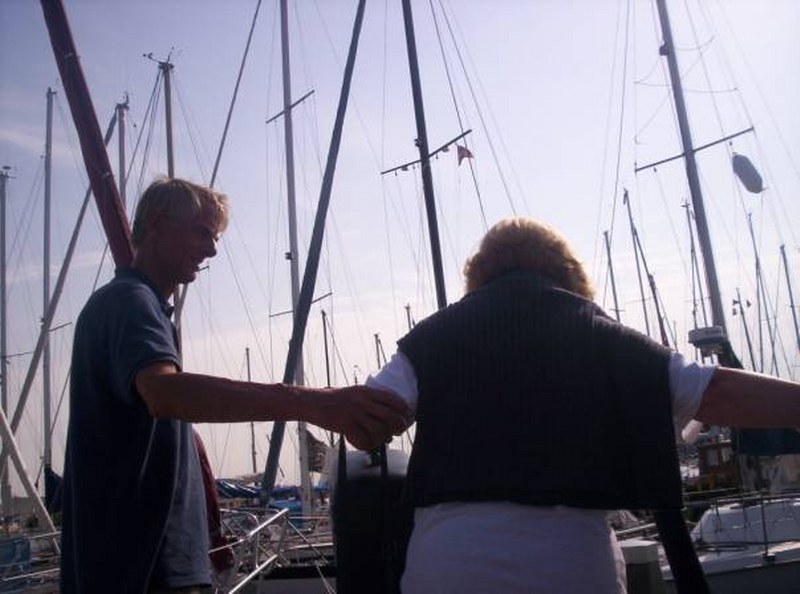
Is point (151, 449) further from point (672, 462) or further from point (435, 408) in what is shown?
point (672, 462)

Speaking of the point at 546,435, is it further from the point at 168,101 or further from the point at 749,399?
the point at 168,101

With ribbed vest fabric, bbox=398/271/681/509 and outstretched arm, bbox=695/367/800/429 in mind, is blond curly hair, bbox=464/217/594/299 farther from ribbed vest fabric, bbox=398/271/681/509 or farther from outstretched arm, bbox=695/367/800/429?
outstretched arm, bbox=695/367/800/429

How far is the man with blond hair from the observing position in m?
1.98

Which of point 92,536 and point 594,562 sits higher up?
point 92,536

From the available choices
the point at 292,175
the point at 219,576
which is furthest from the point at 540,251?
the point at 292,175

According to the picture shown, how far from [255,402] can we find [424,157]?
9465 millimetres

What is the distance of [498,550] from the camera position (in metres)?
1.99

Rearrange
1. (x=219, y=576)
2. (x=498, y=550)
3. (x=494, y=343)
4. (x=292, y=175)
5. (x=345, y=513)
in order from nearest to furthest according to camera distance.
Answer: (x=498, y=550)
(x=494, y=343)
(x=345, y=513)
(x=219, y=576)
(x=292, y=175)

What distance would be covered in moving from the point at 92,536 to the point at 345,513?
809mm

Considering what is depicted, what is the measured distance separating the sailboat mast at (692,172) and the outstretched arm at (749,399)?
→ 12.6 m

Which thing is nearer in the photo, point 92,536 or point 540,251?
point 92,536

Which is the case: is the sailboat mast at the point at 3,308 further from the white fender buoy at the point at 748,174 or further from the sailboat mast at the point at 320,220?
the white fender buoy at the point at 748,174

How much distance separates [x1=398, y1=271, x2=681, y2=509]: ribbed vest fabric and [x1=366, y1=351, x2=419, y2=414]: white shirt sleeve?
0.14ft

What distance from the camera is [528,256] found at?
A: 238 cm
